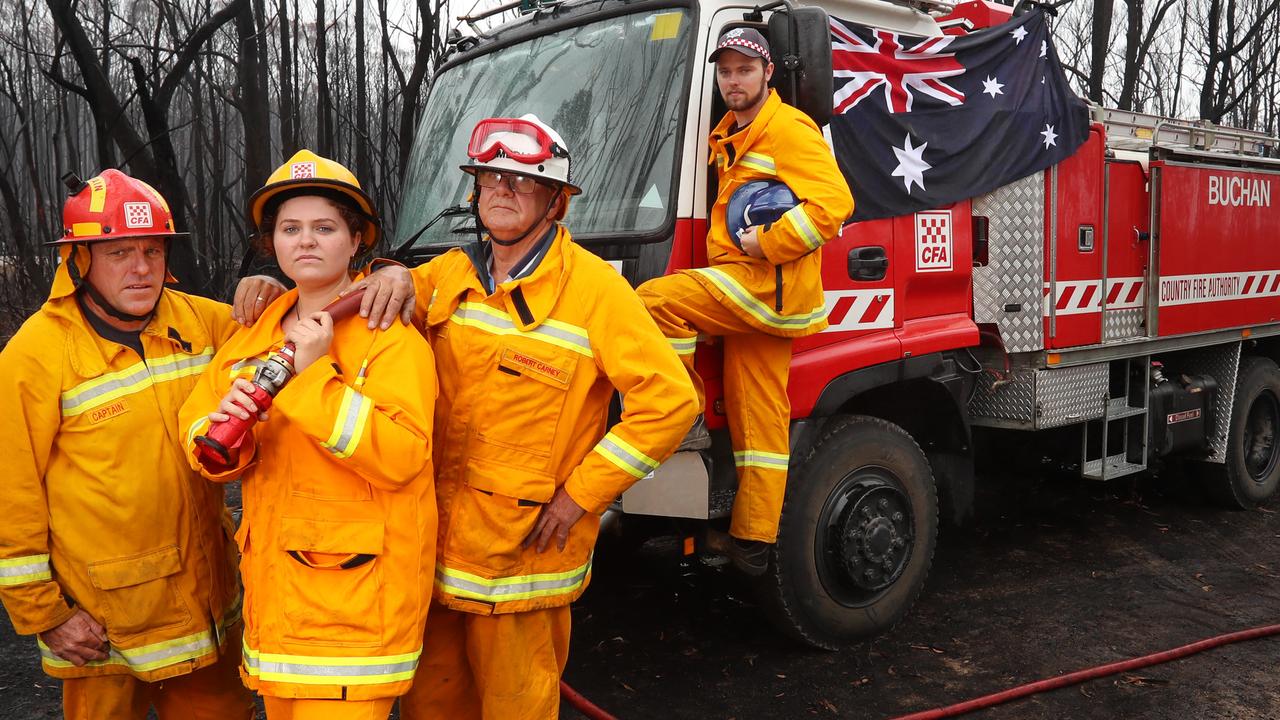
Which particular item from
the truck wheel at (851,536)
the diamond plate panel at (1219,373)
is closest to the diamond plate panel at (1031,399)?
the truck wheel at (851,536)

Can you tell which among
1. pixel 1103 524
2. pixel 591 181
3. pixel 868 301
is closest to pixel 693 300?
pixel 591 181

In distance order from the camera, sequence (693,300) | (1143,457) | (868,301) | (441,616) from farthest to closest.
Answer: (1143,457)
(868,301)
(693,300)
(441,616)

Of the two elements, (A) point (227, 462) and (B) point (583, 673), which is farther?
(B) point (583, 673)

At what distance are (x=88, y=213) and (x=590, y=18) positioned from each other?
6.78ft

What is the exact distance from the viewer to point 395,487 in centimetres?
213

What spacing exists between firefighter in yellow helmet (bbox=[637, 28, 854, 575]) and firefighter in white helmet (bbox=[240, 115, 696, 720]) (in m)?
0.88

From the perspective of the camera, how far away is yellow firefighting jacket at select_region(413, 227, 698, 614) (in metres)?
2.41

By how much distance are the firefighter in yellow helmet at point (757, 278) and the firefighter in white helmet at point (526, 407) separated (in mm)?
877

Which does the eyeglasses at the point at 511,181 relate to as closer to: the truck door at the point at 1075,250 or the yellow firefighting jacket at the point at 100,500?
the yellow firefighting jacket at the point at 100,500

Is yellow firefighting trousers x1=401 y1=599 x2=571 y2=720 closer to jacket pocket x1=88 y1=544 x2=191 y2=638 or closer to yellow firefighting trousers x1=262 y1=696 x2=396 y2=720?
yellow firefighting trousers x1=262 y1=696 x2=396 y2=720

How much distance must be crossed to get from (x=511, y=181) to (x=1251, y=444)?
6243 millimetres

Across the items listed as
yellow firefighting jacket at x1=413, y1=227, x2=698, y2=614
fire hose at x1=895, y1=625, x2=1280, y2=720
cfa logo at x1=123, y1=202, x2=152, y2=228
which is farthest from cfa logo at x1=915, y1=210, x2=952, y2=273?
cfa logo at x1=123, y1=202, x2=152, y2=228

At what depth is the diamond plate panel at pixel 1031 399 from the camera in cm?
467

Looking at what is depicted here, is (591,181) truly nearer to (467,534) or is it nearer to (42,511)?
(467,534)
